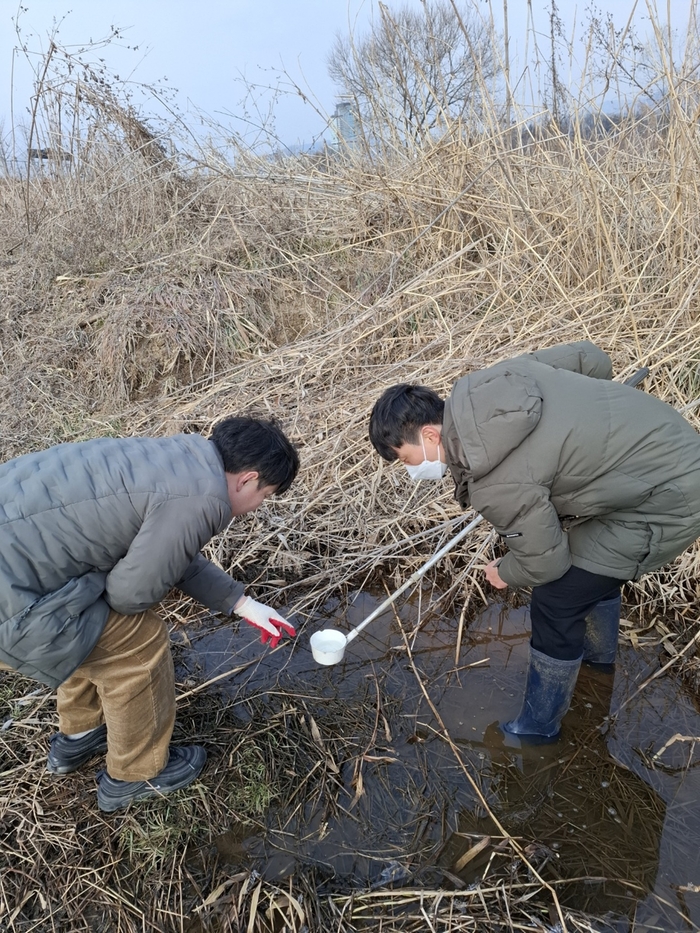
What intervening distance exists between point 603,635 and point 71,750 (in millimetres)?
2118

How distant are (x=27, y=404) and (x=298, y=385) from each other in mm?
2388

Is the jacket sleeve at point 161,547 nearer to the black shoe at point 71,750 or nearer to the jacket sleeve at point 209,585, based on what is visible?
the jacket sleeve at point 209,585

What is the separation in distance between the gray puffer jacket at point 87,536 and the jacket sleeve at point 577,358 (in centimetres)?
127

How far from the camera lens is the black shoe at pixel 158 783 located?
212 centimetres

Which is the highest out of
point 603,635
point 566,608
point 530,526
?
point 530,526

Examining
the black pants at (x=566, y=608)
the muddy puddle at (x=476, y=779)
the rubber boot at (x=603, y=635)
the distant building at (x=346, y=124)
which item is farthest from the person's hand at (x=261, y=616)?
the distant building at (x=346, y=124)

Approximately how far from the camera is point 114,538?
1.77 meters

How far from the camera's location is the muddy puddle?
1982 mm

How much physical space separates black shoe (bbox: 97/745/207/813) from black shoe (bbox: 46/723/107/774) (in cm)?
10

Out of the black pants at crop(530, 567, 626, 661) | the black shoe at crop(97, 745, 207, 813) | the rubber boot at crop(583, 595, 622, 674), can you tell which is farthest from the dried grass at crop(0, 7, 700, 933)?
the black pants at crop(530, 567, 626, 661)

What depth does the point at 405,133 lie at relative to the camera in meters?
4.76

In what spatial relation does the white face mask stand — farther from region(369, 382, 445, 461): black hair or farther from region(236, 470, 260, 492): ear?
region(236, 470, 260, 492): ear

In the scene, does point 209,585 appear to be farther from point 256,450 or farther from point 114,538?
point 256,450

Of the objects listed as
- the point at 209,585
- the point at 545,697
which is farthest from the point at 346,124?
the point at 545,697
